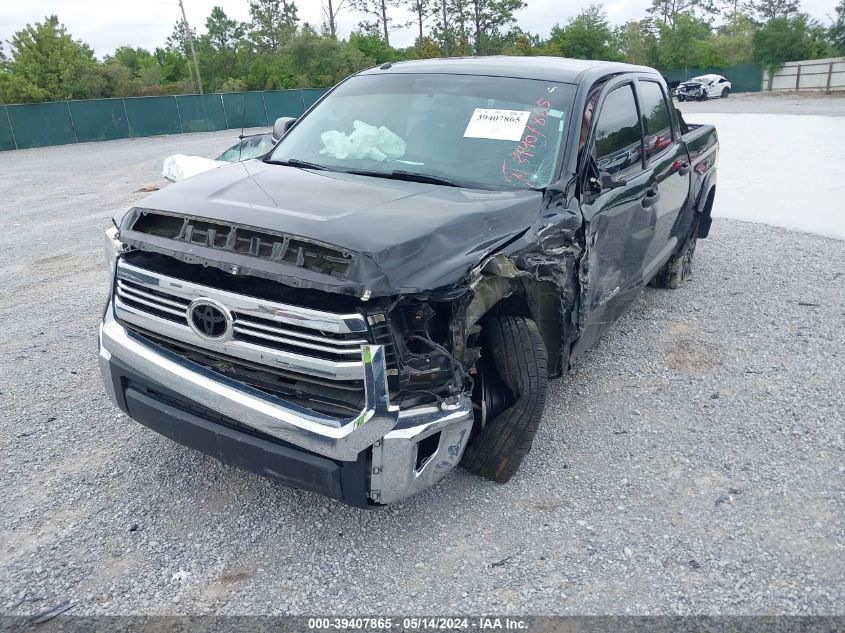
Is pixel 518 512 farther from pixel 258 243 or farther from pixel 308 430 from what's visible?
pixel 258 243

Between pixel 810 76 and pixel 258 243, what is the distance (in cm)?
5013

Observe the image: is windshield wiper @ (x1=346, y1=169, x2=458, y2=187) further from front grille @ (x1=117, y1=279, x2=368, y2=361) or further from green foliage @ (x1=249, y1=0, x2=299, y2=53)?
green foliage @ (x1=249, y1=0, x2=299, y2=53)

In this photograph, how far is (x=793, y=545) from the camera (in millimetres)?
2859

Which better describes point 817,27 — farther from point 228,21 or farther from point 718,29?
point 228,21

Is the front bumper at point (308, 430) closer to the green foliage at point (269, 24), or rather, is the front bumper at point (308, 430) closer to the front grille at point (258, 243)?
the front grille at point (258, 243)

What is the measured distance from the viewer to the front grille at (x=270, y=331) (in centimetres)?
245

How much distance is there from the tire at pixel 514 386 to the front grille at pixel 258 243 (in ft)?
2.93

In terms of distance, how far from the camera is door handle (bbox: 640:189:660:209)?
4.32 metres

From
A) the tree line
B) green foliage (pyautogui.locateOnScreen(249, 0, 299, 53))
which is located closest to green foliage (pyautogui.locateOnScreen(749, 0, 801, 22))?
the tree line

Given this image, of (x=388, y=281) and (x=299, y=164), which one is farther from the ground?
(x=299, y=164)

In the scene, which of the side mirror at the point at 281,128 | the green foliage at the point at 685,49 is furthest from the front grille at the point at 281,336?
the green foliage at the point at 685,49

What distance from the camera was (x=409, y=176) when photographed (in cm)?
349

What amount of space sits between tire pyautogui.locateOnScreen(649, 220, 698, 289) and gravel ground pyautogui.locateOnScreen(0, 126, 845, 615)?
118cm

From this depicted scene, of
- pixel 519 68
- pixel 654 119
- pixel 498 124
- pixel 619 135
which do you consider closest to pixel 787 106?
pixel 654 119
